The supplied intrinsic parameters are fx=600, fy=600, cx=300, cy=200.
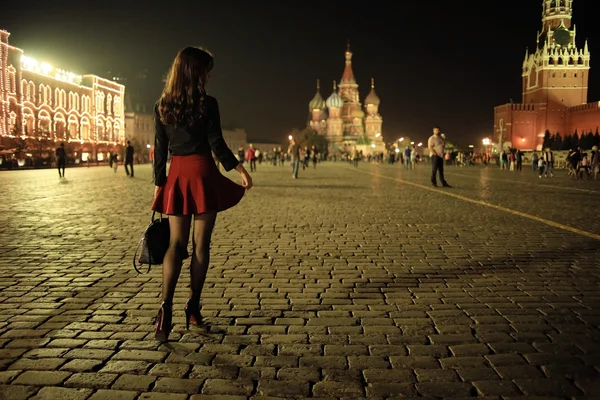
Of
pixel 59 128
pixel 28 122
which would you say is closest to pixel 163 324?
pixel 28 122

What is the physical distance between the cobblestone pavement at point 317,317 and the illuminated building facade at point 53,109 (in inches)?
1691

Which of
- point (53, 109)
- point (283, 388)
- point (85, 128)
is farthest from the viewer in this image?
point (85, 128)

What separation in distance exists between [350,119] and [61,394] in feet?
438

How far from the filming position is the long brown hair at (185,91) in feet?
12.2

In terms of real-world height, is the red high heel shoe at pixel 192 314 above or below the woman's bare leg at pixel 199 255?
below

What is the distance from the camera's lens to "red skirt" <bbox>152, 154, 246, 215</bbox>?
3.77m

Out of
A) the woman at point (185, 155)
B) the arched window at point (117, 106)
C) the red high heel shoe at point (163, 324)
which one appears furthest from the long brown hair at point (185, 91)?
the arched window at point (117, 106)

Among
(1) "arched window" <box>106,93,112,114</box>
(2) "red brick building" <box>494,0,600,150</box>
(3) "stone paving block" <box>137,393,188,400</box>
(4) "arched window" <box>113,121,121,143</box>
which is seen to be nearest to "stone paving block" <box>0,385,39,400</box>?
(3) "stone paving block" <box>137,393,188,400</box>

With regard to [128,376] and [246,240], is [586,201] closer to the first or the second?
→ [246,240]

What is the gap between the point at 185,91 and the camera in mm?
3762

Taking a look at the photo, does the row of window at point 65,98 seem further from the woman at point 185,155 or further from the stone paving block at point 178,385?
the stone paving block at point 178,385

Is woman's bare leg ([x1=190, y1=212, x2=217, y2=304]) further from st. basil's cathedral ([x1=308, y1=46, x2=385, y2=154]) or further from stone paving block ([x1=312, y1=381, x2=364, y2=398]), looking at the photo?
st. basil's cathedral ([x1=308, y1=46, x2=385, y2=154])

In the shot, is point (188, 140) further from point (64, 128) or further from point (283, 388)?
point (64, 128)

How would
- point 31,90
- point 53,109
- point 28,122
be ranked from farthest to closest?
point 53,109, point 31,90, point 28,122
